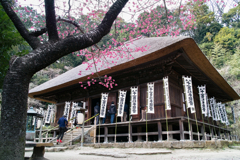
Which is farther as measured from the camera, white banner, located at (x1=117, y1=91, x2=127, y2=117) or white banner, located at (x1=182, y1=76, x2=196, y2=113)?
white banner, located at (x1=117, y1=91, x2=127, y2=117)

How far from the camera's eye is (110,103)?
9656 millimetres

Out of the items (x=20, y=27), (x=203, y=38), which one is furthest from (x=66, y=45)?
(x=203, y=38)

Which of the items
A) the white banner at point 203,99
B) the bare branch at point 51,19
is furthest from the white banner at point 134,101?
the bare branch at point 51,19

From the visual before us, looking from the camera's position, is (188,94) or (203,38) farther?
(203,38)

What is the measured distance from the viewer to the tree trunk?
266 centimetres

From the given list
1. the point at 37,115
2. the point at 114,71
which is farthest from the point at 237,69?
the point at 37,115

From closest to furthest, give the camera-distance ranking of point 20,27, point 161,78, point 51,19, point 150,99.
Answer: point 51,19, point 20,27, point 150,99, point 161,78

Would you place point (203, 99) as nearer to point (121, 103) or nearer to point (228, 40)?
point (121, 103)

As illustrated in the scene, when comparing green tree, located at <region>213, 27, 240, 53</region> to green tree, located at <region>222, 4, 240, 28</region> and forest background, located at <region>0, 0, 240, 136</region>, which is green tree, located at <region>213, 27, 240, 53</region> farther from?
green tree, located at <region>222, 4, 240, 28</region>

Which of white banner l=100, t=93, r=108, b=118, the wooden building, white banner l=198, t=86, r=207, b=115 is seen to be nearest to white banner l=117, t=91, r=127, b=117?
the wooden building

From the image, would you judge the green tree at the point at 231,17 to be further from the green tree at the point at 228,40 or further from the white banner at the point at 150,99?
the white banner at the point at 150,99

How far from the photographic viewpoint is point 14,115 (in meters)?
2.76

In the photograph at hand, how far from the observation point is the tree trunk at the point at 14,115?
105 inches

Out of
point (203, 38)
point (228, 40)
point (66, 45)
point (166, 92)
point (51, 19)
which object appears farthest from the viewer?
point (203, 38)
